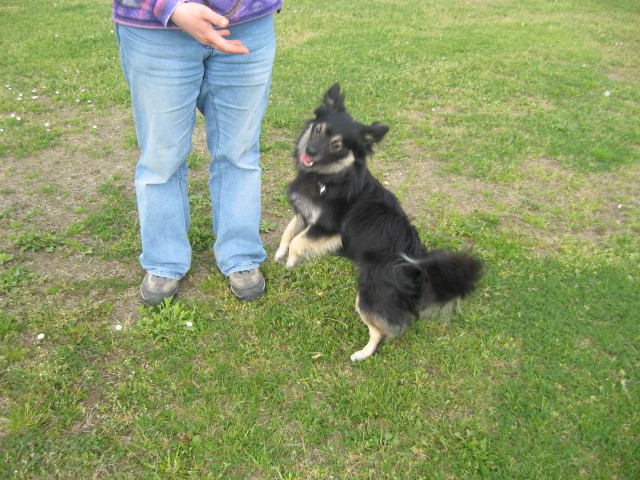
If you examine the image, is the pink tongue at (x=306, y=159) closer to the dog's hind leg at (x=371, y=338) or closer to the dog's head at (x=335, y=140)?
the dog's head at (x=335, y=140)

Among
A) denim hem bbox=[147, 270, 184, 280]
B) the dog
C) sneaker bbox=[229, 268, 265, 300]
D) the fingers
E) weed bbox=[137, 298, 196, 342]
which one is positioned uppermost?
the fingers

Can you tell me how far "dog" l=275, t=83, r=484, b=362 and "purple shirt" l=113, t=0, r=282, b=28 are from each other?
866mm

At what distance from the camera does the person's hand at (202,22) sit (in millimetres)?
2111

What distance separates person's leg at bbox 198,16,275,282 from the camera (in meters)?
2.63

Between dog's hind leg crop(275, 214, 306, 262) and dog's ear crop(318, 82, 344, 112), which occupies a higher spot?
dog's ear crop(318, 82, 344, 112)

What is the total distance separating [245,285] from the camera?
325cm

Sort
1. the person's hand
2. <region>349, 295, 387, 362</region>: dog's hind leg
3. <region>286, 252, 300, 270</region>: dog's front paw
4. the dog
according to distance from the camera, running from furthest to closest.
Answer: <region>286, 252, 300, 270</region>: dog's front paw
<region>349, 295, 387, 362</region>: dog's hind leg
the dog
the person's hand

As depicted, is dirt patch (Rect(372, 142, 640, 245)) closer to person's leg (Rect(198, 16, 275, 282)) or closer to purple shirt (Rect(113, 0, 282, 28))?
person's leg (Rect(198, 16, 275, 282))

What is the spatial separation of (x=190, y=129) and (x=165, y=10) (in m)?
0.76

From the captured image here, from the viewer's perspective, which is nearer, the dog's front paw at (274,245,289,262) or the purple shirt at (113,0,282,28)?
the purple shirt at (113,0,282,28)

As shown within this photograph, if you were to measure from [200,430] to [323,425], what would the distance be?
677mm

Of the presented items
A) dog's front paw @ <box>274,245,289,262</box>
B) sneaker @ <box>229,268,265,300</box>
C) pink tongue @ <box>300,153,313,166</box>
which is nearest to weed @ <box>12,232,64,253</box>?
sneaker @ <box>229,268,265,300</box>

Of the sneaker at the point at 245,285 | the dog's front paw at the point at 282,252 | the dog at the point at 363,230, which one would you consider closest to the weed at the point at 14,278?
the sneaker at the point at 245,285

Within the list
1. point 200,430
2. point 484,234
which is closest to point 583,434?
point 484,234
